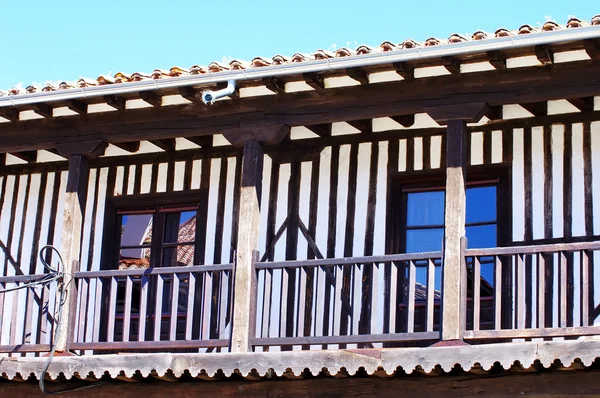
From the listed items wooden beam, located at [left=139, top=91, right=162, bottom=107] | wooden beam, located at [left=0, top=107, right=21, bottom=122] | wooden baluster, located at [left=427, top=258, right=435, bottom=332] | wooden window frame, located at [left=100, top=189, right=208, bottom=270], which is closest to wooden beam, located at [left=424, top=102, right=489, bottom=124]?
wooden baluster, located at [left=427, top=258, right=435, bottom=332]

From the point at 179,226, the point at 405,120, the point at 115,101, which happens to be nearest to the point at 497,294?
the point at 405,120

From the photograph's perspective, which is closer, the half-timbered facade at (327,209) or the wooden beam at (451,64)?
the half-timbered facade at (327,209)

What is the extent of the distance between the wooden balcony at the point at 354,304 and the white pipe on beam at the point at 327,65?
5.35ft

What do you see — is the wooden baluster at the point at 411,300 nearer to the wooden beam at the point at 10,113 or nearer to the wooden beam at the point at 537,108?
the wooden beam at the point at 537,108

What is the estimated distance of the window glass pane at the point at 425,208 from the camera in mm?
12266

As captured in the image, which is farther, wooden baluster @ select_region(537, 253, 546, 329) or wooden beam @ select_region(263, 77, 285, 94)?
wooden beam @ select_region(263, 77, 285, 94)

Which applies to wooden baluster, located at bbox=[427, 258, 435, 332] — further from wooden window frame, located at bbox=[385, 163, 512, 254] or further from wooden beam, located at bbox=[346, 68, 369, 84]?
wooden beam, located at bbox=[346, 68, 369, 84]

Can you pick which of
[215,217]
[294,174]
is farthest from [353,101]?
[215,217]

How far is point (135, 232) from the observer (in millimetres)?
13750

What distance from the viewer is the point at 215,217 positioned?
1308 centimetres

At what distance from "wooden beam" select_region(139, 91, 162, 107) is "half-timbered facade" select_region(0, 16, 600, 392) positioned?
0.02 metres

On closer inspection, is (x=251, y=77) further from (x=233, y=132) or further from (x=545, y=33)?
(x=545, y=33)

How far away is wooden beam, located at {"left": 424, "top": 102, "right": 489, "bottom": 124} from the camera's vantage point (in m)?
10.8

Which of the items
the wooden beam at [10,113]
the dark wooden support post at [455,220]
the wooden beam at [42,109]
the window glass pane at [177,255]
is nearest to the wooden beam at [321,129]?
the dark wooden support post at [455,220]
